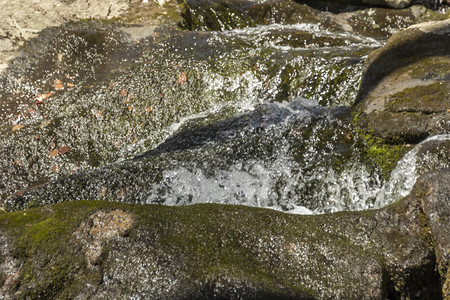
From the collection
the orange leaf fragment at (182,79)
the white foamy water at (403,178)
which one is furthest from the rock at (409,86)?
the orange leaf fragment at (182,79)

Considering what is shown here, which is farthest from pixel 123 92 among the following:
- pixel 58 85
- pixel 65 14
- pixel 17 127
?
pixel 65 14

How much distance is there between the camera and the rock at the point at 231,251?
2008 mm

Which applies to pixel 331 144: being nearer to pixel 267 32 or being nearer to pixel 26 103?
pixel 267 32

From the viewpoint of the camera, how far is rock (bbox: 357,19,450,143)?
3572 millimetres

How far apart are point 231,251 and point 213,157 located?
75.5 inches

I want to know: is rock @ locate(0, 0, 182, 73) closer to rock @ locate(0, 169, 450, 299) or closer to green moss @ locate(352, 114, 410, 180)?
green moss @ locate(352, 114, 410, 180)

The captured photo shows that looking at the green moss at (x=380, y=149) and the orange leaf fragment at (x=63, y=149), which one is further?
the orange leaf fragment at (x=63, y=149)

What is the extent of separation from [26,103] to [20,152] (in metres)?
0.99

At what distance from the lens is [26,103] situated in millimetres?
6082

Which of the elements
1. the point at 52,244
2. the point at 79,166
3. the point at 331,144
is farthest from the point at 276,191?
the point at 79,166

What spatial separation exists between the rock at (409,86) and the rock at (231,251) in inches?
50.7

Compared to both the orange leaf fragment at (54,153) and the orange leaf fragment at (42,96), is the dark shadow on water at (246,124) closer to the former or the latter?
the orange leaf fragment at (54,153)

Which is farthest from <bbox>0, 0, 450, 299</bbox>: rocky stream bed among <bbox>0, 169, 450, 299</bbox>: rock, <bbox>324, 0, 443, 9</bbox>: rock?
<bbox>324, 0, 443, 9</bbox>: rock

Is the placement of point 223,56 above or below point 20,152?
above
